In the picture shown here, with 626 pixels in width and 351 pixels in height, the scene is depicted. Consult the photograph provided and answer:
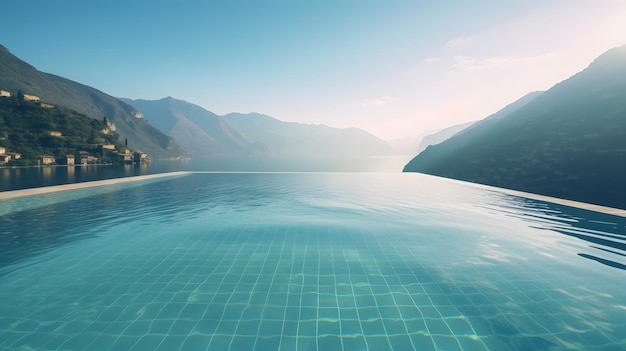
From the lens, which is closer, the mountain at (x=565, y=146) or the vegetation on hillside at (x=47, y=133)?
the mountain at (x=565, y=146)

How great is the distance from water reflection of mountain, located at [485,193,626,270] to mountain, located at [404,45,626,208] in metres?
25.3

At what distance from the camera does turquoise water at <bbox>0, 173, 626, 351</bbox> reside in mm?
4445

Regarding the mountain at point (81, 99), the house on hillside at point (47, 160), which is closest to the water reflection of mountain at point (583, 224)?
the house on hillside at point (47, 160)

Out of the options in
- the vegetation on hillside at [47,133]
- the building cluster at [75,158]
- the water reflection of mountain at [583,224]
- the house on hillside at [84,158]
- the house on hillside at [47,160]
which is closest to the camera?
the water reflection of mountain at [583,224]

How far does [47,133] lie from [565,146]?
12991 centimetres

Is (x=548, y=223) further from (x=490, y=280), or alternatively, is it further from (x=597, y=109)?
(x=597, y=109)

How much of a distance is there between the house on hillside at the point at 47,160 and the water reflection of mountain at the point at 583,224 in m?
A: 99.4

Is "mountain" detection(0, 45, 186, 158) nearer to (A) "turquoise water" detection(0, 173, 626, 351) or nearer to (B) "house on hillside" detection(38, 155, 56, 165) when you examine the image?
(B) "house on hillside" detection(38, 155, 56, 165)

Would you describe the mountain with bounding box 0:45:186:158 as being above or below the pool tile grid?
above

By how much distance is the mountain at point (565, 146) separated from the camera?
3259 centimetres

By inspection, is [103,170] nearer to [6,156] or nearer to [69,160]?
[6,156]

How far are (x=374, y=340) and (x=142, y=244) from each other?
8330mm

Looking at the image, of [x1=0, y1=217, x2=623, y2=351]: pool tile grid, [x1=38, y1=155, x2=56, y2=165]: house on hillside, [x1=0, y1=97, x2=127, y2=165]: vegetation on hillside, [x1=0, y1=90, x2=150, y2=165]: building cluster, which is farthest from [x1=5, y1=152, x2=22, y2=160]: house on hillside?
[x1=0, y1=217, x2=623, y2=351]: pool tile grid

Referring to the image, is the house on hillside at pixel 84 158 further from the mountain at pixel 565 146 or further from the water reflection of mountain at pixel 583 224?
the water reflection of mountain at pixel 583 224
